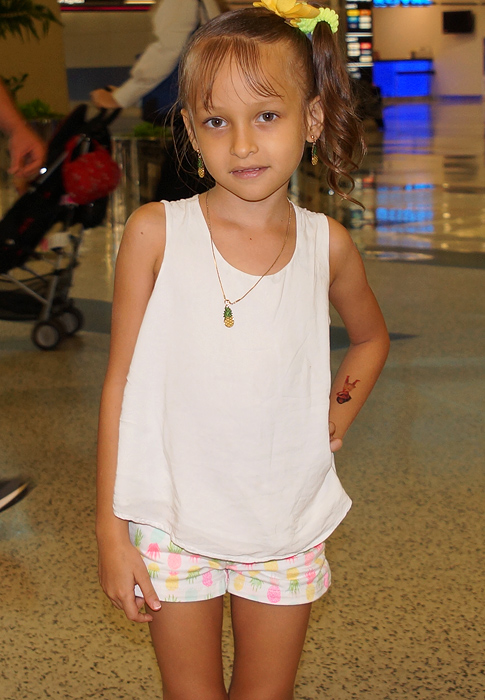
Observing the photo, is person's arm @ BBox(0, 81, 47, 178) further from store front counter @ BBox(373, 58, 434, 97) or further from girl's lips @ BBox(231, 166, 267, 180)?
store front counter @ BBox(373, 58, 434, 97)

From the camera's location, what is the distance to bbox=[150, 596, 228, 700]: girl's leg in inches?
48.8

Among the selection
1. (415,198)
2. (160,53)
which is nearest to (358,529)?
(160,53)

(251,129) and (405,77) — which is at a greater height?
(251,129)

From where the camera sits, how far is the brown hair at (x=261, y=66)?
1170 mm

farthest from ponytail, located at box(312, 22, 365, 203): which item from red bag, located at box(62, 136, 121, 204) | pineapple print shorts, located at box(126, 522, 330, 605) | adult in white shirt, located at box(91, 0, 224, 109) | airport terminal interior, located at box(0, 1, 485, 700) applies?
red bag, located at box(62, 136, 121, 204)

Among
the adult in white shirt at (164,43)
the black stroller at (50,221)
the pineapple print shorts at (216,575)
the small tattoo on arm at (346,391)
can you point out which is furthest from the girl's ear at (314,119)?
the black stroller at (50,221)

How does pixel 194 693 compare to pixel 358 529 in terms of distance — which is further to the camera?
pixel 358 529

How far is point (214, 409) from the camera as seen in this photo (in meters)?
1.21

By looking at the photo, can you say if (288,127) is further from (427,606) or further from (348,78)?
(427,606)

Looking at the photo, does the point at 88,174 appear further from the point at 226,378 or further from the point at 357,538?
the point at 226,378

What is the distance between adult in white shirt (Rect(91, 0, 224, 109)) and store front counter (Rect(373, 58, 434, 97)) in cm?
2823

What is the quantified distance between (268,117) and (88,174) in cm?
259

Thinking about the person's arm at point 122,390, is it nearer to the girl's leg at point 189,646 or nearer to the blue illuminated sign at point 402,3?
the girl's leg at point 189,646

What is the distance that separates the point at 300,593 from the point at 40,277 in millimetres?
3155
